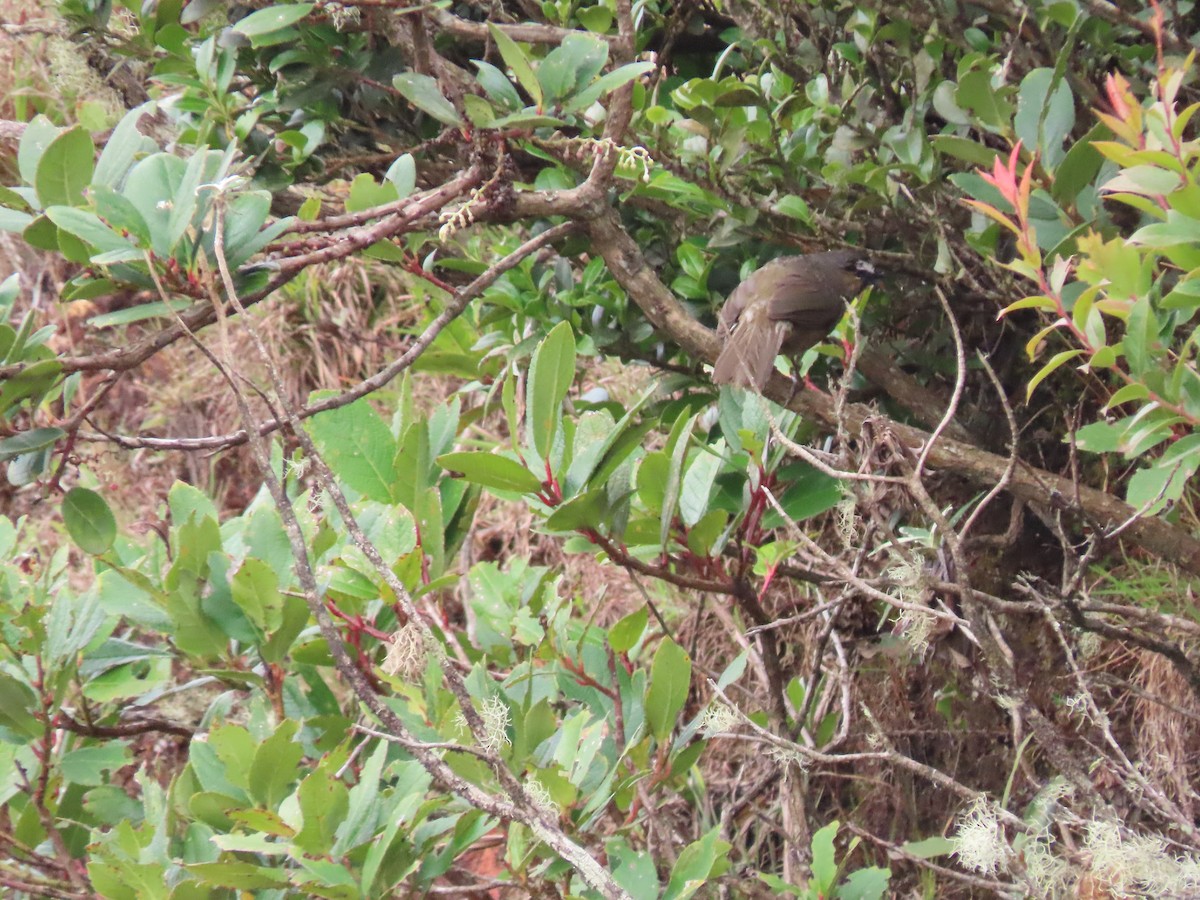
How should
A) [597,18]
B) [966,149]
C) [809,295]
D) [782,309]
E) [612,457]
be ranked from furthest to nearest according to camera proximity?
1. [809,295]
2. [782,309]
3. [597,18]
4. [966,149]
5. [612,457]

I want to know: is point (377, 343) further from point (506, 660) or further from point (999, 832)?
point (999, 832)

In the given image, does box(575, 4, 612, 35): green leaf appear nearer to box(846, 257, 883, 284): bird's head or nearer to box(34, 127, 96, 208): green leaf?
box(846, 257, 883, 284): bird's head

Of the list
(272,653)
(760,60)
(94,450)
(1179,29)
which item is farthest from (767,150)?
(94,450)

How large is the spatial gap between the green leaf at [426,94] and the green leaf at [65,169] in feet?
1.39

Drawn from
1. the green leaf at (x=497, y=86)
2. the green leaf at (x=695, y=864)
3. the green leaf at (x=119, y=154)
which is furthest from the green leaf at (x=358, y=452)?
the green leaf at (x=695, y=864)

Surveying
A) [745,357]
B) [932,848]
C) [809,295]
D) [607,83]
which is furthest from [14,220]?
[809,295]

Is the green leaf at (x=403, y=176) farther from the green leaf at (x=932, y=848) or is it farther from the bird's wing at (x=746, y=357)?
the green leaf at (x=932, y=848)

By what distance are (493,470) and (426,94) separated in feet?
1.93

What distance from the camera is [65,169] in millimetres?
1395

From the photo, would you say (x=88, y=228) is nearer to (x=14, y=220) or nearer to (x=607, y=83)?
(x=14, y=220)

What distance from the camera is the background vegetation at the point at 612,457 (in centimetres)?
131

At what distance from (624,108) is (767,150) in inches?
18.8

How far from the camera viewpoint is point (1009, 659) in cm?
134

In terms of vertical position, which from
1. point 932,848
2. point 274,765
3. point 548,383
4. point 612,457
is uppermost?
point 548,383
